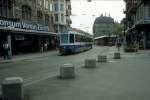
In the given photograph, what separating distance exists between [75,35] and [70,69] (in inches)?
1103

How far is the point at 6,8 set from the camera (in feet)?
129

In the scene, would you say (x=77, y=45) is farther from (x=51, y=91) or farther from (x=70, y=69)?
(x=51, y=91)

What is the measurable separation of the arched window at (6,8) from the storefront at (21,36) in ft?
6.70

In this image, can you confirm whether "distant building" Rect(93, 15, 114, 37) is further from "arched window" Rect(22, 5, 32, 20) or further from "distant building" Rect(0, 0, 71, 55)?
"arched window" Rect(22, 5, 32, 20)

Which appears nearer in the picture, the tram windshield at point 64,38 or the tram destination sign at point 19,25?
the tram destination sign at point 19,25

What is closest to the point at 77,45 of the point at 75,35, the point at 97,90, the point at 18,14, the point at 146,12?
the point at 75,35

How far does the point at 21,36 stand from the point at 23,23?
3.49 meters

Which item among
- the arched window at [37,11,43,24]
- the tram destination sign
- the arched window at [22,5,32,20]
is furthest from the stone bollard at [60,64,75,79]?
the arched window at [37,11,43,24]

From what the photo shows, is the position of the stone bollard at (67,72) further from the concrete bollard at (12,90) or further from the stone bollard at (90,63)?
the stone bollard at (90,63)

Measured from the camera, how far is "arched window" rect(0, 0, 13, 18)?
38.3 metres

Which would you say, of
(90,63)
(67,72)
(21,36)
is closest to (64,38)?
(21,36)

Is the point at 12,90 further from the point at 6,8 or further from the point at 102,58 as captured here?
the point at 6,8

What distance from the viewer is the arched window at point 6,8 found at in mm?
38281

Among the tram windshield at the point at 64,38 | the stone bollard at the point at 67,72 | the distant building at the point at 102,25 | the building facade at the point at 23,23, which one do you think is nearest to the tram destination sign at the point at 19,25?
the building facade at the point at 23,23
